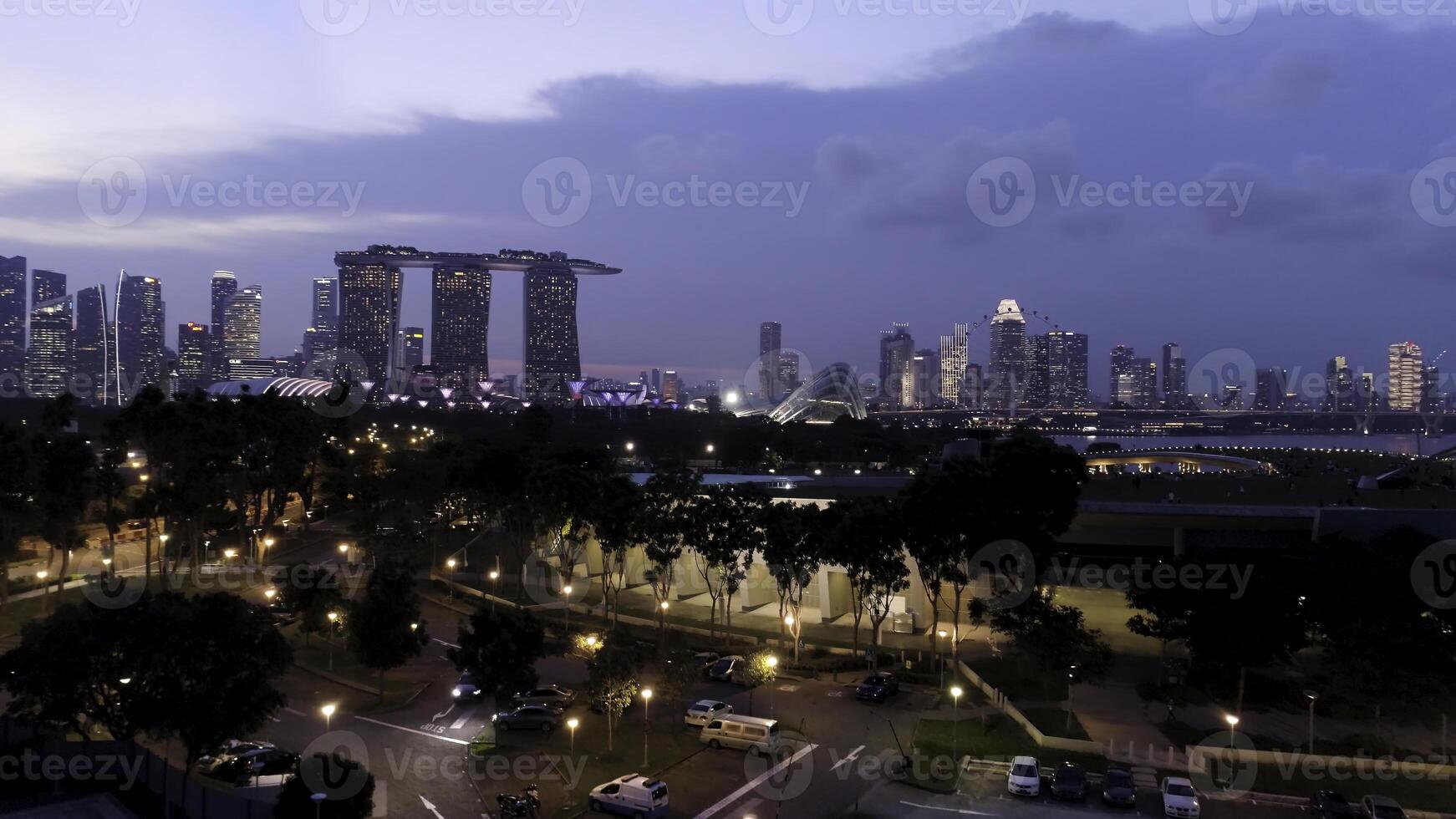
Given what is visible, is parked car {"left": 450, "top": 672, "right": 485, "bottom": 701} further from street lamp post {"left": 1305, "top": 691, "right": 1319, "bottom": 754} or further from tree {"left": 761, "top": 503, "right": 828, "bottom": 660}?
street lamp post {"left": 1305, "top": 691, "right": 1319, "bottom": 754}

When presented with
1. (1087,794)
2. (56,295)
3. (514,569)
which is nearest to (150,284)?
(56,295)

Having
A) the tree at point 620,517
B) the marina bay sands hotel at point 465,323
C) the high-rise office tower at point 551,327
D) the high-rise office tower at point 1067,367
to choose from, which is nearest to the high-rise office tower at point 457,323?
the marina bay sands hotel at point 465,323

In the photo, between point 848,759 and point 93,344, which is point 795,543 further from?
point 93,344

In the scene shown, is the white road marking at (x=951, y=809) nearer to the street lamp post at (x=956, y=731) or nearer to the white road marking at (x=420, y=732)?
the street lamp post at (x=956, y=731)

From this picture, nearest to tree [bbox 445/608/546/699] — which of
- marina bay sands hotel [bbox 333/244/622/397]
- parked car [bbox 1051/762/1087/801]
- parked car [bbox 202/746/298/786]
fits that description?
parked car [bbox 202/746/298/786]

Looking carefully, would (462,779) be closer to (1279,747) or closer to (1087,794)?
(1087,794)

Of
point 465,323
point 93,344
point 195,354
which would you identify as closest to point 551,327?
point 465,323
